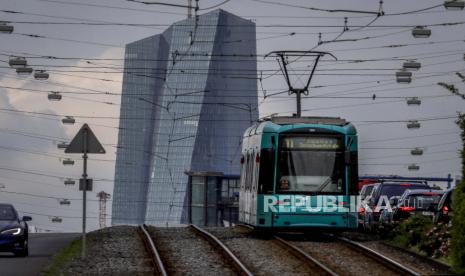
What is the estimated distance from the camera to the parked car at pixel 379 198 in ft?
133

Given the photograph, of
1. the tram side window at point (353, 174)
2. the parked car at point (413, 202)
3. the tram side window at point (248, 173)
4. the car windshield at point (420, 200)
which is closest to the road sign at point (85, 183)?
the tram side window at point (353, 174)

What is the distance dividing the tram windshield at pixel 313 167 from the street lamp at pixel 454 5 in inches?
297

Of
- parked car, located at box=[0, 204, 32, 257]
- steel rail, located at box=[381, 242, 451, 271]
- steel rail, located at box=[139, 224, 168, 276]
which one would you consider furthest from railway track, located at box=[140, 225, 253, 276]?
steel rail, located at box=[381, 242, 451, 271]

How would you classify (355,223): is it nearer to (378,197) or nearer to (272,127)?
(272,127)

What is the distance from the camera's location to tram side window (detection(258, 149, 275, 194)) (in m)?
33.2

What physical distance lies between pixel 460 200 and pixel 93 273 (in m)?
7.25

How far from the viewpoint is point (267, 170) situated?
109 ft

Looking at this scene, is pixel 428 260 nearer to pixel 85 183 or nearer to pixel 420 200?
pixel 85 183

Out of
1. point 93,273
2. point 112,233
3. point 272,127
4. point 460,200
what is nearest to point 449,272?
point 460,200

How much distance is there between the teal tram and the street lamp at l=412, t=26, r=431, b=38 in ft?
36.7

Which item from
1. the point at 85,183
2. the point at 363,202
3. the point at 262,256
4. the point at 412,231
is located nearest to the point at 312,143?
the point at 412,231

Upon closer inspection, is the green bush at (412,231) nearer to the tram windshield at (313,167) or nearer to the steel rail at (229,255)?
the tram windshield at (313,167)

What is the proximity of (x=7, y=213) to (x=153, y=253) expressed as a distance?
4.66 meters

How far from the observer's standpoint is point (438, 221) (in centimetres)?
3206
